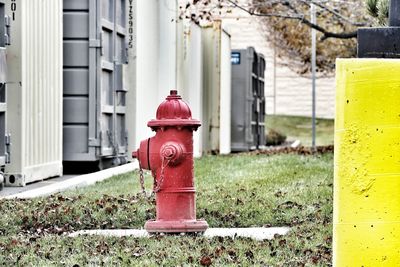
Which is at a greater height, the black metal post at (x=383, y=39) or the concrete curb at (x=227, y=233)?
the black metal post at (x=383, y=39)

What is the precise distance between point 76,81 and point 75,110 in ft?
1.24

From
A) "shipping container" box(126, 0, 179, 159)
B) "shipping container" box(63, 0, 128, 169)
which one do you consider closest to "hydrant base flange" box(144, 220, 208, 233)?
"shipping container" box(63, 0, 128, 169)

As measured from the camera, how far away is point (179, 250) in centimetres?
790

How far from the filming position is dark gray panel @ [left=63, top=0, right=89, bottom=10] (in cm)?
1531

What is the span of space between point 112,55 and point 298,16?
4.91 meters

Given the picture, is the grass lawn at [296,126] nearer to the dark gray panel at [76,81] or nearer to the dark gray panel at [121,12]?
the dark gray panel at [121,12]

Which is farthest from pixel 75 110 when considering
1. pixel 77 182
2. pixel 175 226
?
pixel 175 226

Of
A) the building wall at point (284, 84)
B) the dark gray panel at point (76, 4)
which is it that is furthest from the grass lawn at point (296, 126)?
the dark gray panel at point (76, 4)

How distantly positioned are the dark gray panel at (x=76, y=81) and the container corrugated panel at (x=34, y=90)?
0.77 m

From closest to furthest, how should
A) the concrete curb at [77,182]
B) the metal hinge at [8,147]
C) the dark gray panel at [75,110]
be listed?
the concrete curb at [77,182], the metal hinge at [8,147], the dark gray panel at [75,110]

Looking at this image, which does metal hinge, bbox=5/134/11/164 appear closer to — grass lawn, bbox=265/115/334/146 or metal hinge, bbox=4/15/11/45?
metal hinge, bbox=4/15/11/45

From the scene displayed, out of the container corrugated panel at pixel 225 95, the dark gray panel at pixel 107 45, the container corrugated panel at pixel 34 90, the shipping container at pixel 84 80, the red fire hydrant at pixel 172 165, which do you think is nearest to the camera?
the red fire hydrant at pixel 172 165

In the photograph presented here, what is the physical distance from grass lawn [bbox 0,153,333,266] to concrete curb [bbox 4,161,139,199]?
206mm

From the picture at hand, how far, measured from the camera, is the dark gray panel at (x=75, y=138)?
15.4 metres
